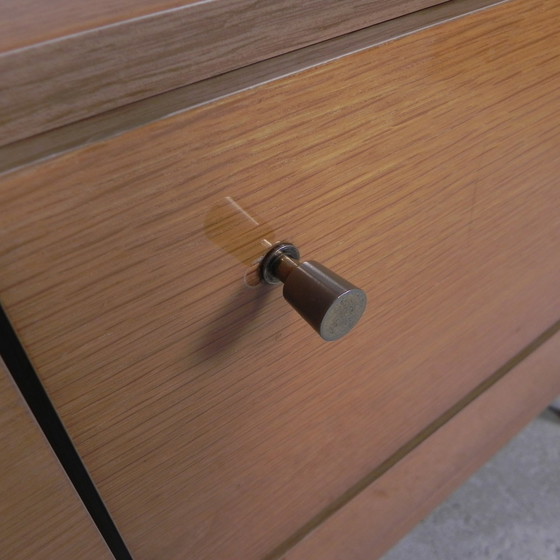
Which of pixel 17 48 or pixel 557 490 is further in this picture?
pixel 557 490

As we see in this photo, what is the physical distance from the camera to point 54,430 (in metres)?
0.18

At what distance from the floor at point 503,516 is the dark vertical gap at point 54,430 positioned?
0.35m

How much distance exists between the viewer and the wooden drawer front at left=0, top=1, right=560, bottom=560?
16 centimetres

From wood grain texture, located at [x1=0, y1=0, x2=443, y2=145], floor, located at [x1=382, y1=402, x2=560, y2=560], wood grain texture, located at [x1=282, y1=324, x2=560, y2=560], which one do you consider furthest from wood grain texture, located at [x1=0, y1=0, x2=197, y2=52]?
floor, located at [x1=382, y1=402, x2=560, y2=560]

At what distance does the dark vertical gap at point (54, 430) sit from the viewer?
159 mm

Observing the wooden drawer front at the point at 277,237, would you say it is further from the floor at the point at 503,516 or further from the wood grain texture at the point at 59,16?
the floor at the point at 503,516

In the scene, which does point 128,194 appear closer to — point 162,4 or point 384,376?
point 162,4

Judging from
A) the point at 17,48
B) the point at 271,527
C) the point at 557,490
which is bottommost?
the point at 557,490

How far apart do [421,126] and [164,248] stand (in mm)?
113

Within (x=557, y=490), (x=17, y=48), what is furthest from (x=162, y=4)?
(x=557, y=490)

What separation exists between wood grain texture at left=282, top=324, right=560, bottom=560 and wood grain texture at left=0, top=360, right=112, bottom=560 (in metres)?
0.15

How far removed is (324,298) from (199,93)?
68 mm

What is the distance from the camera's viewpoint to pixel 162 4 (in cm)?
14

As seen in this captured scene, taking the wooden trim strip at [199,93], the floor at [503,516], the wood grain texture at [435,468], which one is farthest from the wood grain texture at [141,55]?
the floor at [503,516]
